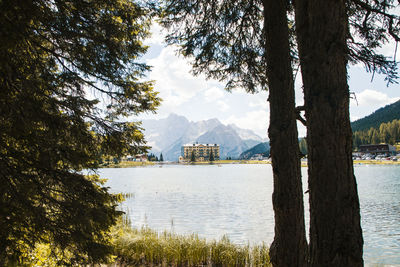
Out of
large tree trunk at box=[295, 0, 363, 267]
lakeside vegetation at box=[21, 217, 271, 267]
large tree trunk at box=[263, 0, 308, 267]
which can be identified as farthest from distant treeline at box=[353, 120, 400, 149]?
large tree trunk at box=[295, 0, 363, 267]

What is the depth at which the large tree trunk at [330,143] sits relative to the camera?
2.22m

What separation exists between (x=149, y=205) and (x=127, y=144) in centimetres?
1706

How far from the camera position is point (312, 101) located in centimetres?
243

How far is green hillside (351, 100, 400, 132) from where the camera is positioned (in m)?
150

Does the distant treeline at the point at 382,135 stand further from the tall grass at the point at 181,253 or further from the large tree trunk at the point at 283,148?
the large tree trunk at the point at 283,148

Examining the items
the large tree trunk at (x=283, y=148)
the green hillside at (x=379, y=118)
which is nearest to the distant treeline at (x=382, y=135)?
the green hillside at (x=379, y=118)

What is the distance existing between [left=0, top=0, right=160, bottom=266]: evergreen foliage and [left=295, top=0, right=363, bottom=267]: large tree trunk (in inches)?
130

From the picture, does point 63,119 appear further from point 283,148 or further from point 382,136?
point 382,136

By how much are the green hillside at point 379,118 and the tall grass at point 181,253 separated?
168 metres

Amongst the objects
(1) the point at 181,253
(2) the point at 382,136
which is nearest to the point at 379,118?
(2) the point at 382,136

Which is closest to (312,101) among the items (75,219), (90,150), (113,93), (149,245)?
(75,219)

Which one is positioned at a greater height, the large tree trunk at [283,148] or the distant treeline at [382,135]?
the distant treeline at [382,135]

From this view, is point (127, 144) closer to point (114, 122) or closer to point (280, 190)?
point (114, 122)

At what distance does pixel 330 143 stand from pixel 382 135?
14703 cm
